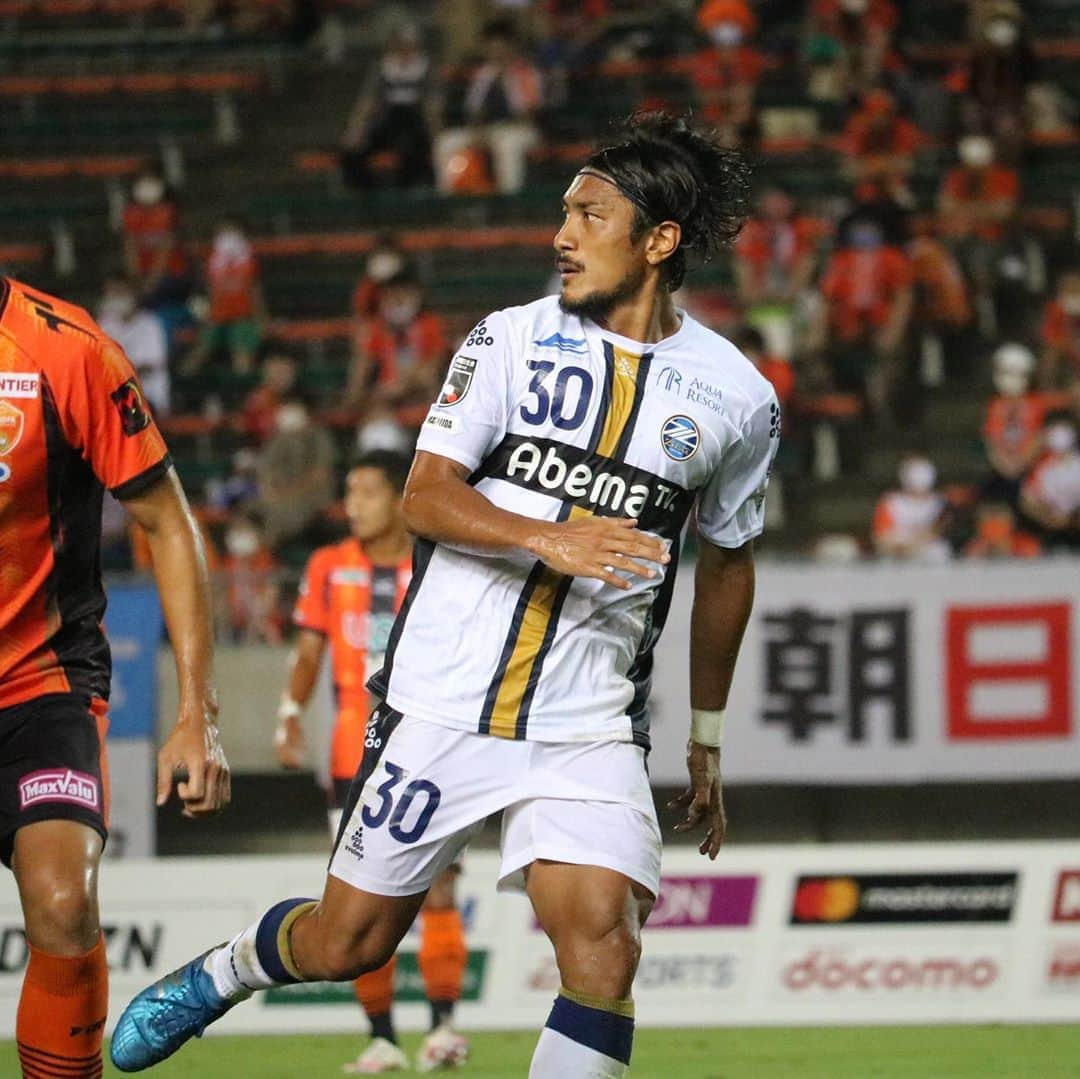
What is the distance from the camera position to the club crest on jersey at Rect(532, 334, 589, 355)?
→ 522 centimetres

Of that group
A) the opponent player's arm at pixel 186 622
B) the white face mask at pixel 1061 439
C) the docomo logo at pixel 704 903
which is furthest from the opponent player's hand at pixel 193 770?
the white face mask at pixel 1061 439

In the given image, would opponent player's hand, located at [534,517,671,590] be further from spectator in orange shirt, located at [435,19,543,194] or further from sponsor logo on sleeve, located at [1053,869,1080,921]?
spectator in orange shirt, located at [435,19,543,194]

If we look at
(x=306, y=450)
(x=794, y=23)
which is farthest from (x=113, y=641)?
(x=794, y=23)

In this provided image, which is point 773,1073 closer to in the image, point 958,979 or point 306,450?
point 958,979

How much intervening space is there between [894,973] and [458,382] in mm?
5085

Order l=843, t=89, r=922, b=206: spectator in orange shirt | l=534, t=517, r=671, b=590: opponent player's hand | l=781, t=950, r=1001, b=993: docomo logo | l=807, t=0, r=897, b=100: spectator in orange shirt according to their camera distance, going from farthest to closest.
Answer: l=807, t=0, r=897, b=100: spectator in orange shirt → l=843, t=89, r=922, b=206: spectator in orange shirt → l=781, t=950, r=1001, b=993: docomo logo → l=534, t=517, r=671, b=590: opponent player's hand

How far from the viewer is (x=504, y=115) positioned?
18.5m

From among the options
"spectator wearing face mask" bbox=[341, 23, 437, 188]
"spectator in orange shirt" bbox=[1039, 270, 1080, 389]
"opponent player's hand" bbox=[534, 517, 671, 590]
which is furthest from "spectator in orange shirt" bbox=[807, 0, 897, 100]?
"opponent player's hand" bbox=[534, 517, 671, 590]

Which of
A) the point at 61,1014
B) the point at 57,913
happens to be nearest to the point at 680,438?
the point at 57,913

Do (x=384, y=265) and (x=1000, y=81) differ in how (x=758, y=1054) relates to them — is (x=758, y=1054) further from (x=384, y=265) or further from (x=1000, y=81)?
(x=1000, y=81)

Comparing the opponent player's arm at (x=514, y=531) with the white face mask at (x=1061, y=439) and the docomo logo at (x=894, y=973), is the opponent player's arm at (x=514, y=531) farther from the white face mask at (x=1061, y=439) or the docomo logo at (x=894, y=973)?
the white face mask at (x=1061, y=439)

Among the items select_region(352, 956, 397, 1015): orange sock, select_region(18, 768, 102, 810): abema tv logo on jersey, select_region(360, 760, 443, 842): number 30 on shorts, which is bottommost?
select_region(352, 956, 397, 1015): orange sock

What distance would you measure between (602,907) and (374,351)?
11.6m

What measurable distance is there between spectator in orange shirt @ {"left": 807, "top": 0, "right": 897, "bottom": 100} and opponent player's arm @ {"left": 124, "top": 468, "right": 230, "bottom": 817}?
555 inches
